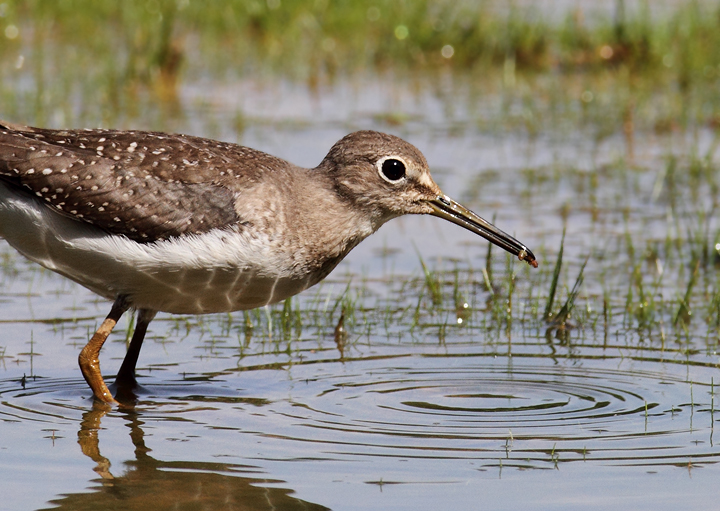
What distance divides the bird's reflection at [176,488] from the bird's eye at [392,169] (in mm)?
2338

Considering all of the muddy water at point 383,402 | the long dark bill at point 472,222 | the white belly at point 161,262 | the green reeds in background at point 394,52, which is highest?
the green reeds in background at point 394,52

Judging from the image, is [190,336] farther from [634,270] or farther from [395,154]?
[634,270]

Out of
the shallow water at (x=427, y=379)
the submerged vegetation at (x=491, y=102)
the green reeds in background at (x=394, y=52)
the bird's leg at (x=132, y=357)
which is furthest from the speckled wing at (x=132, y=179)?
the green reeds in background at (x=394, y=52)

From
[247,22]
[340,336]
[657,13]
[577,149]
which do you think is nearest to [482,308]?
[340,336]

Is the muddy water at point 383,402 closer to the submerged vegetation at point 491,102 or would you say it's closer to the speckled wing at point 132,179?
the submerged vegetation at point 491,102

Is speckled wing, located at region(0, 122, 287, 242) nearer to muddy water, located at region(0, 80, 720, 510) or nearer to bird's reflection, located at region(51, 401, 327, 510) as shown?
muddy water, located at region(0, 80, 720, 510)

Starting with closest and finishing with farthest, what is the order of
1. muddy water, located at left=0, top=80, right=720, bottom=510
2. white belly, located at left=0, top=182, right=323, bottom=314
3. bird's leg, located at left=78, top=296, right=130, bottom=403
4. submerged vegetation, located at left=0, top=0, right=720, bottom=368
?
muddy water, located at left=0, top=80, right=720, bottom=510, white belly, located at left=0, top=182, right=323, bottom=314, bird's leg, located at left=78, top=296, right=130, bottom=403, submerged vegetation, located at left=0, top=0, right=720, bottom=368

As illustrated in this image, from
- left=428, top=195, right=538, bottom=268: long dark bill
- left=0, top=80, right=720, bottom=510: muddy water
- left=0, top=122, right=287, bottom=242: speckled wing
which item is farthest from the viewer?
left=428, top=195, right=538, bottom=268: long dark bill

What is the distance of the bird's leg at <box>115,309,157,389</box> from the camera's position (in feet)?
24.8

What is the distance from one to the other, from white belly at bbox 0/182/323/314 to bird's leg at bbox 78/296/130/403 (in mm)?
91

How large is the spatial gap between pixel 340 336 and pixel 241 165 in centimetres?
165

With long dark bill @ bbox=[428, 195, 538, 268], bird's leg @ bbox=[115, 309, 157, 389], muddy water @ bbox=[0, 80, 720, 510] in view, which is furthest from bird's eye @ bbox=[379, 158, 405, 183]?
bird's leg @ bbox=[115, 309, 157, 389]

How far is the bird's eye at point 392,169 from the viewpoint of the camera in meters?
7.61

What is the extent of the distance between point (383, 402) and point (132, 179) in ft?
6.53
